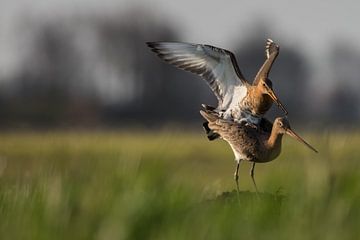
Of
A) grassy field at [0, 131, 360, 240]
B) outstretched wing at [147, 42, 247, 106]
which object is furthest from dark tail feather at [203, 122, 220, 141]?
grassy field at [0, 131, 360, 240]

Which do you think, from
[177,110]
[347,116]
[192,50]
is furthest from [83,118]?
[192,50]

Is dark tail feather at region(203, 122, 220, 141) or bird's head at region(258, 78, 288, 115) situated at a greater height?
bird's head at region(258, 78, 288, 115)

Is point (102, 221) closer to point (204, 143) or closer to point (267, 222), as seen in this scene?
point (267, 222)

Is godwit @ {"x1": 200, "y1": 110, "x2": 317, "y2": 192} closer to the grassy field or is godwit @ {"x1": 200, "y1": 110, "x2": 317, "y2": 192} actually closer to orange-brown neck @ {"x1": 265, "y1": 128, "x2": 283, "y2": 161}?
orange-brown neck @ {"x1": 265, "y1": 128, "x2": 283, "y2": 161}

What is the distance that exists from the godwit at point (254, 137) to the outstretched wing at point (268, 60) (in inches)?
23.0

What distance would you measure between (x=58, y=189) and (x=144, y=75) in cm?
9060

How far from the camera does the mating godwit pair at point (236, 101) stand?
9.97m

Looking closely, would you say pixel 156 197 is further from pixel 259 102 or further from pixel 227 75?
pixel 227 75

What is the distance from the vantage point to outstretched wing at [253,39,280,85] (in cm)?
1107

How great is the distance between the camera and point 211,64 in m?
11.7

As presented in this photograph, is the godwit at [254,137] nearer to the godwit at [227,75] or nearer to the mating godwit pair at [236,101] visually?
the mating godwit pair at [236,101]

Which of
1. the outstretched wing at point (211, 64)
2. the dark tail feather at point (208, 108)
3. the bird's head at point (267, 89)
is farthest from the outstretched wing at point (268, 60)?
the dark tail feather at point (208, 108)

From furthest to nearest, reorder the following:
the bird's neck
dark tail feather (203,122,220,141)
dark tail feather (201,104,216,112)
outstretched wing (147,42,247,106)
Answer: outstretched wing (147,42,247,106)
dark tail feather (201,104,216,112)
dark tail feather (203,122,220,141)
the bird's neck

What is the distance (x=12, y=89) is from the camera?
3578 inches
